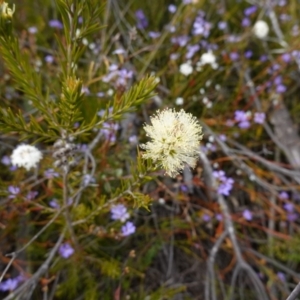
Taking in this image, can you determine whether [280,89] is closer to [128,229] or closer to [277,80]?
[277,80]

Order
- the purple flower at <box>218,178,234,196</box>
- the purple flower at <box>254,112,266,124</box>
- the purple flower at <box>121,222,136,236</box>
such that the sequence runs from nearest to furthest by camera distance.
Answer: the purple flower at <box>121,222,136,236</box> < the purple flower at <box>218,178,234,196</box> < the purple flower at <box>254,112,266,124</box>

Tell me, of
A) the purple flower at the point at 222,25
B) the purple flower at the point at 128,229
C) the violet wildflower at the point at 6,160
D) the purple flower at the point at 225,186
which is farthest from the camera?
the purple flower at the point at 222,25

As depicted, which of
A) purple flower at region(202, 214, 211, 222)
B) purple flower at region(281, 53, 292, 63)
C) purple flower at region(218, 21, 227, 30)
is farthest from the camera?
purple flower at region(218, 21, 227, 30)

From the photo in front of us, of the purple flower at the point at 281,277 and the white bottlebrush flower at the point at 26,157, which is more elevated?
the white bottlebrush flower at the point at 26,157

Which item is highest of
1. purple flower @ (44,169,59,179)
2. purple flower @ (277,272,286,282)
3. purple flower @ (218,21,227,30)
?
purple flower @ (218,21,227,30)

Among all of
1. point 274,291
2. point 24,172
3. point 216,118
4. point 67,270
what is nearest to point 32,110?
point 24,172

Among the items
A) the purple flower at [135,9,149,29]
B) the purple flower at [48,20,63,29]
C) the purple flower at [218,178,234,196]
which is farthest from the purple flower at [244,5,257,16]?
the purple flower at [218,178,234,196]

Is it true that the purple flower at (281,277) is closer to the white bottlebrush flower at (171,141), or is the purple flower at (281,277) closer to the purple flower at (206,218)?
the purple flower at (206,218)

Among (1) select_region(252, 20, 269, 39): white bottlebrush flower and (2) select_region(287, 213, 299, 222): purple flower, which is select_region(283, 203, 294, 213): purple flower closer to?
(2) select_region(287, 213, 299, 222): purple flower

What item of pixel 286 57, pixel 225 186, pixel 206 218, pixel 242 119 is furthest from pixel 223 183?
pixel 286 57

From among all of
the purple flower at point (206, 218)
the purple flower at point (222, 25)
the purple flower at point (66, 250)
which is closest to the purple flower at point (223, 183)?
the purple flower at point (206, 218)
